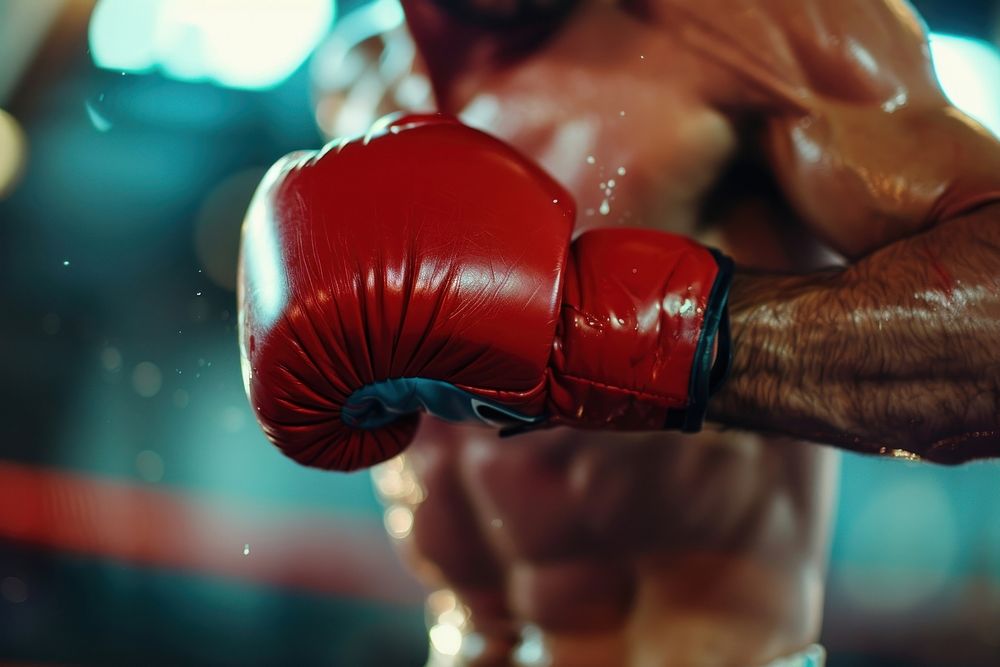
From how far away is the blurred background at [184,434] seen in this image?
7.84 feet

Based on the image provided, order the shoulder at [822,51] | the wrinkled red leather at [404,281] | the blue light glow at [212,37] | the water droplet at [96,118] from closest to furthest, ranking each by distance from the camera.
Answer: the wrinkled red leather at [404,281], the shoulder at [822,51], the blue light glow at [212,37], the water droplet at [96,118]

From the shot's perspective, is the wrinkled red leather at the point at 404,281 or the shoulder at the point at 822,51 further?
the shoulder at the point at 822,51

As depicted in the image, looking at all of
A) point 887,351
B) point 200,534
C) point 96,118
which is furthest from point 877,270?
point 200,534

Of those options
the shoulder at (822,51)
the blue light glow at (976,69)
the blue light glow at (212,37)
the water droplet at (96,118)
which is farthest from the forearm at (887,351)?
the water droplet at (96,118)

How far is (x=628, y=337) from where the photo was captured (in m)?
0.66

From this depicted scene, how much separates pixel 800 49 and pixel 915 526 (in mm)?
2699

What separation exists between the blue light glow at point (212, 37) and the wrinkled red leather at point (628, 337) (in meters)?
1.53

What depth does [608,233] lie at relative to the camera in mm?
710

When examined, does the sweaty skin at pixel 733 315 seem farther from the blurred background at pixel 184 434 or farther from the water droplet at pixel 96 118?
the water droplet at pixel 96 118

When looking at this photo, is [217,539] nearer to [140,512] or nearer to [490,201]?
[140,512]

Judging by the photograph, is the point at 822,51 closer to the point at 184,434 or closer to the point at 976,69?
the point at 976,69

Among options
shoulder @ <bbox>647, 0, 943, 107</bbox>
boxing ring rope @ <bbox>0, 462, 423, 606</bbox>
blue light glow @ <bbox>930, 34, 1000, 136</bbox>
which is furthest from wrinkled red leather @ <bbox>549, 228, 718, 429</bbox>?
boxing ring rope @ <bbox>0, 462, 423, 606</bbox>

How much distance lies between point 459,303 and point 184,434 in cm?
244

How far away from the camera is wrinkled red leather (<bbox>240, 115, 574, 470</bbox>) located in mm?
634
